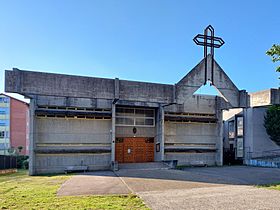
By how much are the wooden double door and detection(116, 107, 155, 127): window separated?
4.88 feet

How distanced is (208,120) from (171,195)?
54.0 feet

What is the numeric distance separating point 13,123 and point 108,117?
51153 mm

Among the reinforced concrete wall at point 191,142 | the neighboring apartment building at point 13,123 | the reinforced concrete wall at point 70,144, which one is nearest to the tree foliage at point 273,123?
the reinforced concrete wall at point 191,142

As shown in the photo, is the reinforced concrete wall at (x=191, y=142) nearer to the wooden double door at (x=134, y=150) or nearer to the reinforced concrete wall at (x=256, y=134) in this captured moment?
the wooden double door at (x=134, y=150)

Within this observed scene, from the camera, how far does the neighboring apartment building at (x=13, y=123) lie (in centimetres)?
6166

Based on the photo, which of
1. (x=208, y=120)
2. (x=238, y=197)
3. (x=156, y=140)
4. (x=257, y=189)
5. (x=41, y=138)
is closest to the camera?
(x=238, y=197)

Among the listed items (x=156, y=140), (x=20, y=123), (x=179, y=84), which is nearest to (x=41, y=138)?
(x=156, y=140)

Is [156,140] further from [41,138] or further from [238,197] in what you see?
[238,197]

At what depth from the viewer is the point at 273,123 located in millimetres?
24266

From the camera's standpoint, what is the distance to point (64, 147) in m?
19.9

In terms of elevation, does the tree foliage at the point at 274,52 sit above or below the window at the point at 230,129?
above

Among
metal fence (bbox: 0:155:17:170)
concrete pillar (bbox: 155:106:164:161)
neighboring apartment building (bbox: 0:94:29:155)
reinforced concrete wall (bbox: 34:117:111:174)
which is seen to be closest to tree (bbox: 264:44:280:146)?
concrete pillar (bbox: 155:106:164:161)

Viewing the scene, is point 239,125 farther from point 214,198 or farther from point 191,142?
point 214,198

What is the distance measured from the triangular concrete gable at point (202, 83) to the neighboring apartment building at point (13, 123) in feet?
173
